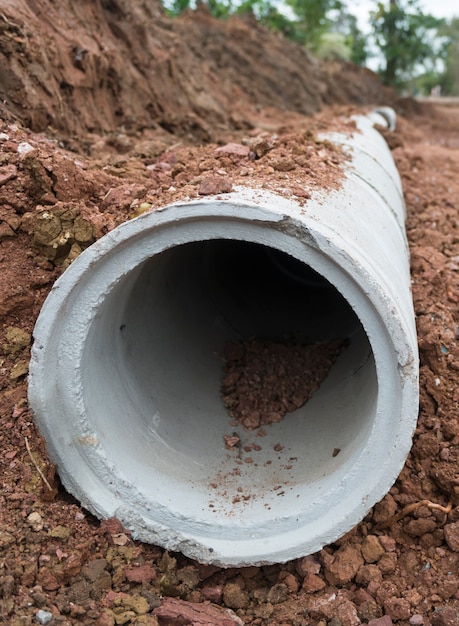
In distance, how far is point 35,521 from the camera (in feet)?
7.79

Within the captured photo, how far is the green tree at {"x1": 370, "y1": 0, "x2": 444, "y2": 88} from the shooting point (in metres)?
14.2

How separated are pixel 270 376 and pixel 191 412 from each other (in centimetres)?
72

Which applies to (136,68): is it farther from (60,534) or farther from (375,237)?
(60,534)

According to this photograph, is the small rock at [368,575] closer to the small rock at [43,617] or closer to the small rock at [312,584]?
the small rock at [312,584]

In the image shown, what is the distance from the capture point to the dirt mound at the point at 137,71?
3980mm

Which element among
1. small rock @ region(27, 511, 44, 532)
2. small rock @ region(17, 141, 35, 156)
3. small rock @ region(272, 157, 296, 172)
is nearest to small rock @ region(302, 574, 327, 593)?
small rock @ region(27, 511, 44, 532)

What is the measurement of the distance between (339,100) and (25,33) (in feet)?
32.1

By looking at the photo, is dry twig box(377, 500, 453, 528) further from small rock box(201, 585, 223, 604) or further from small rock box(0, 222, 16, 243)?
small rock box(0, 222, 16, 243)

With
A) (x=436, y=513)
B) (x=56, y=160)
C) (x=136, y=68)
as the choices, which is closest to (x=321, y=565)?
(x=436, y=513)

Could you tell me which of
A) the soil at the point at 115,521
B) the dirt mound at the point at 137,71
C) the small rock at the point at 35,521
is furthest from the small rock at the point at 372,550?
the dirt mound at the point at 137,71

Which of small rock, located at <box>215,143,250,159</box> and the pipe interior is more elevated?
small rock, located at <box>215,143,250,159</box>

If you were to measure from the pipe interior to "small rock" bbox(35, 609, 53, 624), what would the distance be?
1.90ft

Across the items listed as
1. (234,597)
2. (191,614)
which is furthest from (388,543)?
(191,614)

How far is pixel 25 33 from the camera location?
3.97 metres
